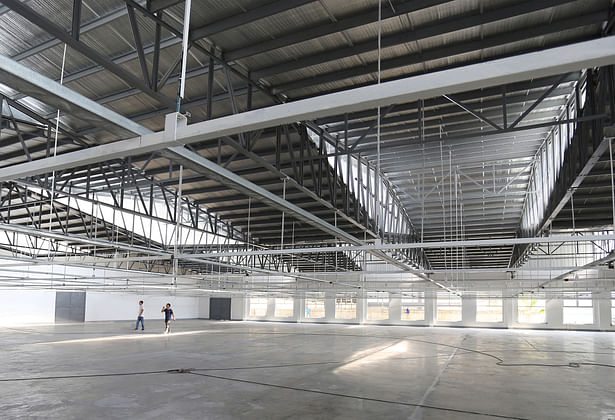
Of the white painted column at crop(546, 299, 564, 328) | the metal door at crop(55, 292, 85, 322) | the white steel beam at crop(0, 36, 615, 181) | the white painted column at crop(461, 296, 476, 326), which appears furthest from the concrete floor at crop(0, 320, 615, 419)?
the white painted column at crop(461, 296, 476, 326)

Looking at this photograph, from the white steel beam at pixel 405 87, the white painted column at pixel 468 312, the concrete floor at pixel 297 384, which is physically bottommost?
the white painted column at pixel 468 312

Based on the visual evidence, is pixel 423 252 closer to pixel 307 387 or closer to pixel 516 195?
pixel 516 195

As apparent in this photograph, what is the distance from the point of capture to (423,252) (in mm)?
38344

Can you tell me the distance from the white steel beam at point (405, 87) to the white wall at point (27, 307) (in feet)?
135

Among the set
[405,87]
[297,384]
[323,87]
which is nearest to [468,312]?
[297,384]

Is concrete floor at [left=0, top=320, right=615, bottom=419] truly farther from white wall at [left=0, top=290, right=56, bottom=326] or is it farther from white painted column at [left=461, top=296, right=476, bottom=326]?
white painted column at [left=461, top=296, right=476, bottom=326]

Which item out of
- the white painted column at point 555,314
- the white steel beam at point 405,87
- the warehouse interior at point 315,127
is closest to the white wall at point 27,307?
the warehouse interior at point 315,127

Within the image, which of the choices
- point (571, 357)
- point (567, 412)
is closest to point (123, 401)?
point (567, 412)

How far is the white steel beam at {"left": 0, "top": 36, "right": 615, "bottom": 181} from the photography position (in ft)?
13.0

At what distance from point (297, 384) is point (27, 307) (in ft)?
123

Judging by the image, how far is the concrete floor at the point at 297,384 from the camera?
10.0m

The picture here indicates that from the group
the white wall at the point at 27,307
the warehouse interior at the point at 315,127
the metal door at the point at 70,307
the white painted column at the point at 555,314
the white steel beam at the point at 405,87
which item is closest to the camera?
the white steel beam at the point at 405,87

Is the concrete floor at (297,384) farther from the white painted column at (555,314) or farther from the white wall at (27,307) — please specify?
the white painted column at (555,314)

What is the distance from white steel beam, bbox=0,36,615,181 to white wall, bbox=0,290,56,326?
41.2 meters
